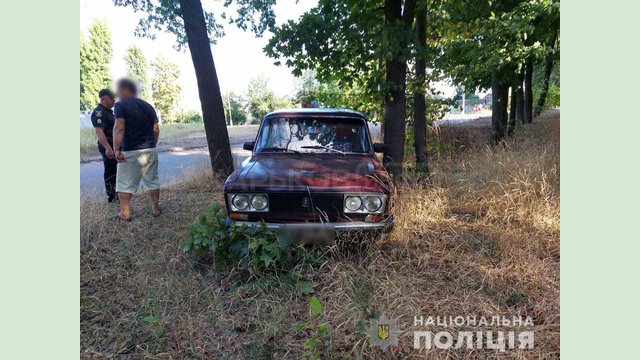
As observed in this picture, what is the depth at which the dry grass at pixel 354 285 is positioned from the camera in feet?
8.57

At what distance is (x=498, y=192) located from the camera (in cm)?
482

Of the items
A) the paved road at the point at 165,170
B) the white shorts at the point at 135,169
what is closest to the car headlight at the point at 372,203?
the white shorts at the point at 135,169

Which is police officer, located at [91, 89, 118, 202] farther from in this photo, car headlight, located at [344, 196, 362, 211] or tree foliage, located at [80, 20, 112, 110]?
car headlight, located at [344, 196, 362, 211]

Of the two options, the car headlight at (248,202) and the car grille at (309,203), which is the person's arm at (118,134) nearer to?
the car headlight at (248,202)

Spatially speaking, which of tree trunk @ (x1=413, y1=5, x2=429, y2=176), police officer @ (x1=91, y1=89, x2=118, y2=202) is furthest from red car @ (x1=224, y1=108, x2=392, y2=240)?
tree trunk @ (x1=413, y1=5, x2=429, y2=176)

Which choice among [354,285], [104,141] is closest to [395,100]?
[354,285]

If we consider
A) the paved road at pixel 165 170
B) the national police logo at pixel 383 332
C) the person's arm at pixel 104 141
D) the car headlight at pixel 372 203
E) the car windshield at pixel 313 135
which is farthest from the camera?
the paved road at pixel 165 170

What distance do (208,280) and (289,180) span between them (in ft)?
4.13

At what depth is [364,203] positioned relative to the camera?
3.34m

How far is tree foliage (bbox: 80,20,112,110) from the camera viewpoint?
5442 mm

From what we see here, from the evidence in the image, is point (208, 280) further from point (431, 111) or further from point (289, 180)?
point (431, 111)

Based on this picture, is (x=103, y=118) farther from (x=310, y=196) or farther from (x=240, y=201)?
(x=310, y=196)

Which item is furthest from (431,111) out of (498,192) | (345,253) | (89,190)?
(89,190)

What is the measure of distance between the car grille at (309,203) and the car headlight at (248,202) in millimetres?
72
